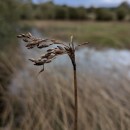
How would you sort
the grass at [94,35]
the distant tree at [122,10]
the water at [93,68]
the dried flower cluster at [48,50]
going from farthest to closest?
the distant tree at [122,10]
the grass at [94,35]
the water at [93,68]
the dried flower cluster at [48,50]

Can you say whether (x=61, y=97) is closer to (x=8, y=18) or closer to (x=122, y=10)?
(x=8, y=18)

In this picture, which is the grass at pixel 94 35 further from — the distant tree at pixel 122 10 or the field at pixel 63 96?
the distant tree at pixel 122 10

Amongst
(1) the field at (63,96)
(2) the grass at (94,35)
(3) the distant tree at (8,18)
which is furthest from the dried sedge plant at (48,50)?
(3) the distant tree at (8,18)

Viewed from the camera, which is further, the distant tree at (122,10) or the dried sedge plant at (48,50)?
the distant tree at (122,10)

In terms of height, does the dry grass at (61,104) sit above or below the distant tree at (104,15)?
above

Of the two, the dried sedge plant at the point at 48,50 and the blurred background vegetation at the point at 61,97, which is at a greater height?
the dried sedge plant at the point at 48,50

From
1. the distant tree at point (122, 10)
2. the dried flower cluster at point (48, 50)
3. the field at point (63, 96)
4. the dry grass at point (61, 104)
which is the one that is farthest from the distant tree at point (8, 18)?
the distant tree at point (122, 10)

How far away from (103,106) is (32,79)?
0.89 m

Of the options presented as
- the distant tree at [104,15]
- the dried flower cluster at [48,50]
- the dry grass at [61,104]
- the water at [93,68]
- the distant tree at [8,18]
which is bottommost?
the distant tree at [104,15]

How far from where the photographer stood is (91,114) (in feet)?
8.52

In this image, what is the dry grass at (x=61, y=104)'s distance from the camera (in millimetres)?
2396

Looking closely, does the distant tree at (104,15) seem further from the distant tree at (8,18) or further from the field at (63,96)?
the field at (63,96)

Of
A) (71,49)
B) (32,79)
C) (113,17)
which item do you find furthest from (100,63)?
(113,17)

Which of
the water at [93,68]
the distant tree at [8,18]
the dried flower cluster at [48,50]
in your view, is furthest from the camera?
the distant tree at [8,18]
